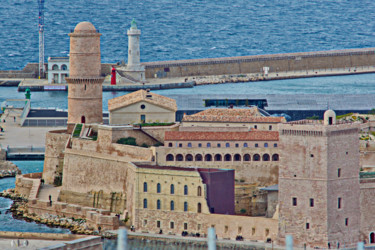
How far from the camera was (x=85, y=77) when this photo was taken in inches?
3775

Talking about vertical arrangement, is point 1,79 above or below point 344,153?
above

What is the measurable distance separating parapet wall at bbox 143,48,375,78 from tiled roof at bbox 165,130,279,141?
273 ft

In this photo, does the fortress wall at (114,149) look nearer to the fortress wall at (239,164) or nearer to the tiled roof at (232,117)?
the fortress wall at (239,164)

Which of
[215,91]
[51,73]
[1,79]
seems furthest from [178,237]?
[1,79]

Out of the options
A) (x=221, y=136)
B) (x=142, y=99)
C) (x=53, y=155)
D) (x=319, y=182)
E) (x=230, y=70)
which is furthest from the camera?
(x=230, y=70)

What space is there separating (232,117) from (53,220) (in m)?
14.3

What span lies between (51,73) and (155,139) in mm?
72697

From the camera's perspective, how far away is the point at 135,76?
16200 centimetres

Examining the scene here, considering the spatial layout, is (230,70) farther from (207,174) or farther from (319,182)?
(319,182)

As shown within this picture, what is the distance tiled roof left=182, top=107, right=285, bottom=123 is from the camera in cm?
9181

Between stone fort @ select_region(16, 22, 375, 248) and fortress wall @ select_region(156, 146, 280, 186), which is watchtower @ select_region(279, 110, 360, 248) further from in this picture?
fortress wall @ select_region(156, 146, 280, 186)

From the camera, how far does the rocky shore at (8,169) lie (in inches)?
4042

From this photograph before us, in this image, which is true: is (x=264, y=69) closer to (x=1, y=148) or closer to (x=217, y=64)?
(x=217, y=64)

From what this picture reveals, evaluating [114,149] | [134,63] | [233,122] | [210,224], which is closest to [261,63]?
[134,63]
